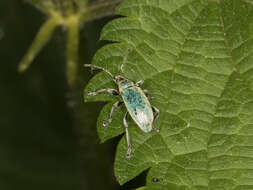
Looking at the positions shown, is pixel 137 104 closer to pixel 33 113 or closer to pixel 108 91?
pixel 108 91

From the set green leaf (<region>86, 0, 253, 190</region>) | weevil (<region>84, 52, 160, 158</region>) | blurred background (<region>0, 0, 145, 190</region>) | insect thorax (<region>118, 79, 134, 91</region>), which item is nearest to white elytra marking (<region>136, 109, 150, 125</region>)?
weevil (<region>84, 52, 160, 158</region>)

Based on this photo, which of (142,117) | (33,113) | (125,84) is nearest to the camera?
(142,117)

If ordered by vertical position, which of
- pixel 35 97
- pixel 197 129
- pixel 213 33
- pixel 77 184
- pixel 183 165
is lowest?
pixel 77 184

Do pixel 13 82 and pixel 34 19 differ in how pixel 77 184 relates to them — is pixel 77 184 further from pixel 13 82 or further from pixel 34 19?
pixel 34 19

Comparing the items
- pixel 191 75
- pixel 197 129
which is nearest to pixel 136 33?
pixel 191 75

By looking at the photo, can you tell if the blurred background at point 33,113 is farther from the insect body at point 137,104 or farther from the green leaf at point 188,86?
the green leaf at point 188,86

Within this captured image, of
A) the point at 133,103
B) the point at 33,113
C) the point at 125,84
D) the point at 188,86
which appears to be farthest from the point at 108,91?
the point at 33,113

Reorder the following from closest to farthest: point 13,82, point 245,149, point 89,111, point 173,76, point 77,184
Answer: point 245,149 < point 173,76 < point 89,111 < point 77,184 < point 13,82
